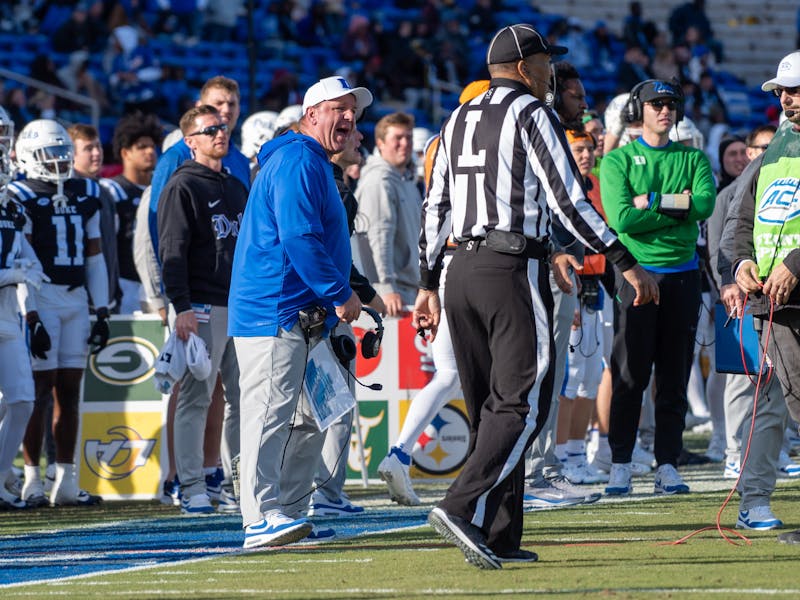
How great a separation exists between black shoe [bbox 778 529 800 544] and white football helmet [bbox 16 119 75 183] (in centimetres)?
471

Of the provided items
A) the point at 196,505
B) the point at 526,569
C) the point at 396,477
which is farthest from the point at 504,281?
the point at 196,505

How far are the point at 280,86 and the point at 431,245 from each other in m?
14.5

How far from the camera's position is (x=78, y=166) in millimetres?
10273

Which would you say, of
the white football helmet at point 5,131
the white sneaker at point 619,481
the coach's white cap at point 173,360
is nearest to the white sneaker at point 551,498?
the white sneaker at point 619,481

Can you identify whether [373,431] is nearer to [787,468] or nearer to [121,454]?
[121,454]

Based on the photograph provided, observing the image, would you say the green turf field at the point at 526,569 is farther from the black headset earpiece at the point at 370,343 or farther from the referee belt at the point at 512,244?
the referee belt at the point at 512,244

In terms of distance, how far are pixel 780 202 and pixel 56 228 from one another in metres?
4.43

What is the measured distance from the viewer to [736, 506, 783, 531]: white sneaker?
7.03 m

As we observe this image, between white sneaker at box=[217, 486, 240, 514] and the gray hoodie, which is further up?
the gray hoodie

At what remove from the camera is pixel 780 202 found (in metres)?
6.56

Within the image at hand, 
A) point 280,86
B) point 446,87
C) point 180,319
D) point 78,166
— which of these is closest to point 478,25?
point 446,87

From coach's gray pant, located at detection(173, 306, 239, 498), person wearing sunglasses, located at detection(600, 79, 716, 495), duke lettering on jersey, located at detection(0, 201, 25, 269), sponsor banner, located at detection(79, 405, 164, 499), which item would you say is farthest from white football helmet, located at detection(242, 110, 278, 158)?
person wearing sunglasses, located at detection(600, 79, 716, 495)

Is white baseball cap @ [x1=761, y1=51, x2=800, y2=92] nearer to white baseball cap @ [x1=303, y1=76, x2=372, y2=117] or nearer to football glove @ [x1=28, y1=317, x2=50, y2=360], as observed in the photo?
white baseball cap @ [x1=303, y1=76, x2=372, y2=117]

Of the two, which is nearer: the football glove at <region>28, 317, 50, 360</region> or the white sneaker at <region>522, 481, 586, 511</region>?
the white sneaker at <region>522, 481, 586, 511</region>
